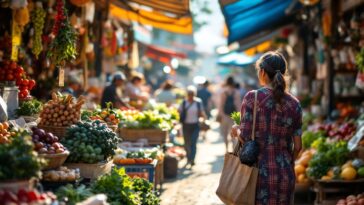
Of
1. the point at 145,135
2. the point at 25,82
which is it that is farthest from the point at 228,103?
the point at 25,82

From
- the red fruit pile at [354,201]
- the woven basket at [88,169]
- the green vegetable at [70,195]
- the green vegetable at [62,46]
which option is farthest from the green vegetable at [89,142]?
the red fruit pile at [354,201]

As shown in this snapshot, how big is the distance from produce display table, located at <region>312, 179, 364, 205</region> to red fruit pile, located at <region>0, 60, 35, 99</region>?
4169 millimetres

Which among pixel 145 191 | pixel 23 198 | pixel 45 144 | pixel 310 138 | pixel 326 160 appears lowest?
pixel 145 191

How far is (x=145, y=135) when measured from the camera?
39.3 ft

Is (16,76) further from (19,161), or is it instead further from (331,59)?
(331,59)

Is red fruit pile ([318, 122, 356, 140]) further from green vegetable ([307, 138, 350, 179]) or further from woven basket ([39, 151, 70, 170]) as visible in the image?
woven basket ([39, 151, 70, 170])

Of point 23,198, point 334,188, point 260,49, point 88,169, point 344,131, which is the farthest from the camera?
point 260,49

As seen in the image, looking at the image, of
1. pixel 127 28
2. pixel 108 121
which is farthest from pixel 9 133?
pixel 127 28

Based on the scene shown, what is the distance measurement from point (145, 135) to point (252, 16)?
19.0 ft

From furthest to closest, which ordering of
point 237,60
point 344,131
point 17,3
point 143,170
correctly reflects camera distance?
point 237,60 < point 344,131 < point 143,170 < point 17,3

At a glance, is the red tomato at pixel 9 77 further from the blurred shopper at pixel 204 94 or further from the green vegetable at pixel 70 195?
the blurred shopper at pixel 204 94

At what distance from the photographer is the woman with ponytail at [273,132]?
6051mm

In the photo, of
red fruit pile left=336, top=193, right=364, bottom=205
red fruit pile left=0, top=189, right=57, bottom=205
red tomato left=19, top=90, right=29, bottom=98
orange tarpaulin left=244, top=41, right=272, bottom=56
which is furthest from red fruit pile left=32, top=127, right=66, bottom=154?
orange tarpaulin left=244, top=41, right=272, bottom=56

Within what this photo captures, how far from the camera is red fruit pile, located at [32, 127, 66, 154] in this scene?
591 centimetres
